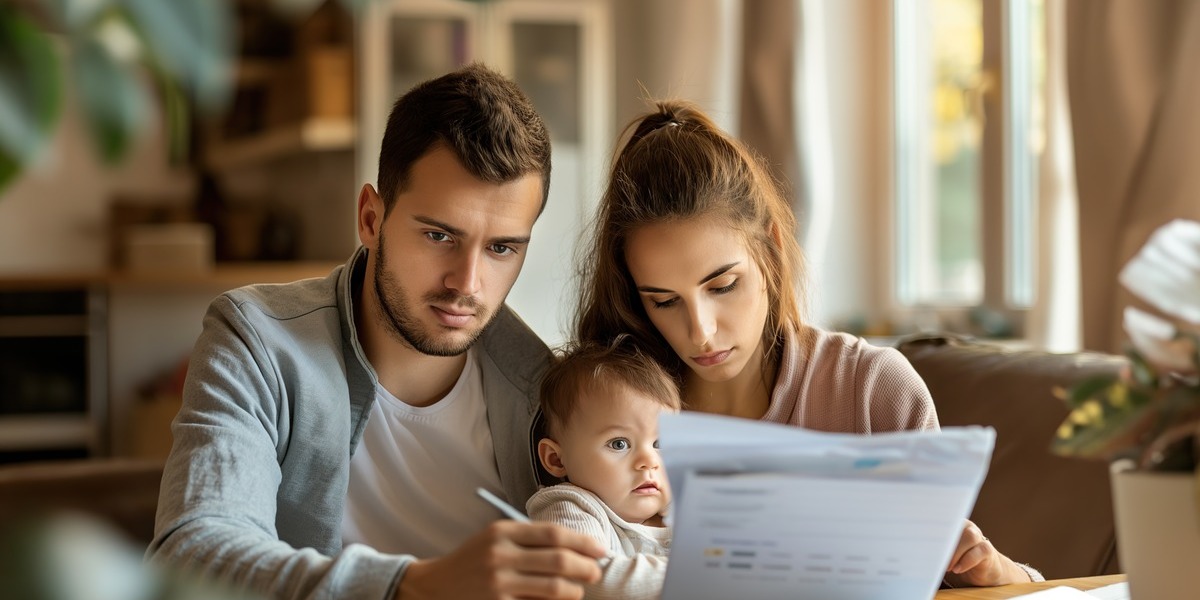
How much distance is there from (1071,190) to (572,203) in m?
2.35

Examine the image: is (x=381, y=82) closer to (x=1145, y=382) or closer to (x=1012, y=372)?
(x=1012, y=372)

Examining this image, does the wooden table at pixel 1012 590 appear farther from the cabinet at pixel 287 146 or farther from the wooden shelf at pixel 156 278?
the cabinet at pixel 287 146

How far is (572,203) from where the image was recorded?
16.6 feet

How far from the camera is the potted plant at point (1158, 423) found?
39.4 inches

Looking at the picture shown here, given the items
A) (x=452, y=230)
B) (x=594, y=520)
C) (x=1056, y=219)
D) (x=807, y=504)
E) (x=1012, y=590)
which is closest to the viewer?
(x=807, y=504)

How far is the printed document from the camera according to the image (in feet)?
3.25

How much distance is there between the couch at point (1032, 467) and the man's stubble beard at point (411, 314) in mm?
867

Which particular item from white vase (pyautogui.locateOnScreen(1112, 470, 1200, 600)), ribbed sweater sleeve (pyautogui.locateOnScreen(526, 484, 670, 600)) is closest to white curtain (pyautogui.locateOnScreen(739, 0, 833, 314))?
ribbed sweater sleeve (pyautogui.locateOnScreen(526, 484, 670, 600))

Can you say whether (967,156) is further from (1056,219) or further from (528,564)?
(528,564)

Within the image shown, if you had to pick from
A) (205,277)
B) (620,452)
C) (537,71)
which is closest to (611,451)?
(620,452)

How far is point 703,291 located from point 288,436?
578mm

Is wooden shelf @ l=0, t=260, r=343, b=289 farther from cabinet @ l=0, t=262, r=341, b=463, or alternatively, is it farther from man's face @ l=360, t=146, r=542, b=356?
man's face @ l=360, t=146, r=542, b=356

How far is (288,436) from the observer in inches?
63.7

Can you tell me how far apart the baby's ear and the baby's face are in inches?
3.0
